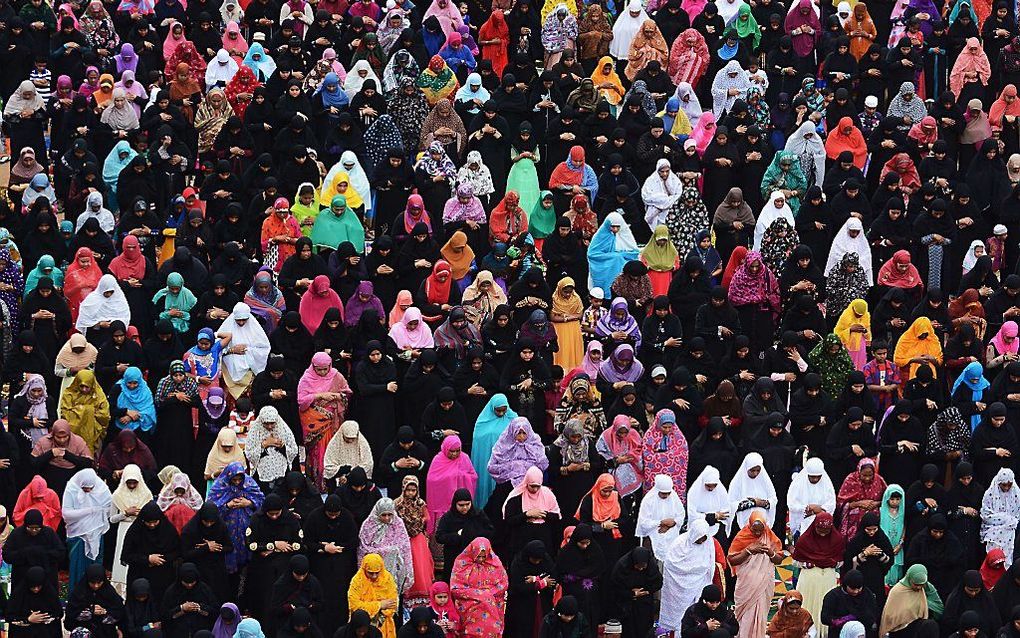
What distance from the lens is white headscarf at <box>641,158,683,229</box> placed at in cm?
2586

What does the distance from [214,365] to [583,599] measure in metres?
4.47

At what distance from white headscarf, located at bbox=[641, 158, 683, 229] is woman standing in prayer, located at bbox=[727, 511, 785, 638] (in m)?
5.33

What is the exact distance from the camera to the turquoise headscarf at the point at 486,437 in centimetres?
2225

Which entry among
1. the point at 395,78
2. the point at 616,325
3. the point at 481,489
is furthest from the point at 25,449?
the point at 395,78

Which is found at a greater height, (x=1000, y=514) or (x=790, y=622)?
(x=1000, y=514)

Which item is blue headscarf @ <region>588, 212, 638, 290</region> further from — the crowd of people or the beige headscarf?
the beige headscarf

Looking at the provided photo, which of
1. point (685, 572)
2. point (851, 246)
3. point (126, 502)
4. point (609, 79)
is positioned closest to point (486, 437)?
point (685, 572)

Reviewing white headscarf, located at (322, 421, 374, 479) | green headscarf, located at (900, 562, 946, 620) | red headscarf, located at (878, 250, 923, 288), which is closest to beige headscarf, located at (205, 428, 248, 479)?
white headscarf, located at (322, 421, 374, 479)

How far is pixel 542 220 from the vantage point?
84.9 feet

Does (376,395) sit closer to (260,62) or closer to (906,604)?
(906,604)

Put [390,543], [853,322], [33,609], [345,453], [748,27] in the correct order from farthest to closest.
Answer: [748,27], [853,322], [345,453], [390,543], [33,609]

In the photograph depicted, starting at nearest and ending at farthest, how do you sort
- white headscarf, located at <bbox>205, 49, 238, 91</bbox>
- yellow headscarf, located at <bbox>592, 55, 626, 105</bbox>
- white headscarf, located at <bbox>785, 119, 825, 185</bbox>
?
white headscarf, located at <bbox>785, 119, 825, 185</bbox>, white headscarf, located at <bbox>205, 49, 238, 91</bbox>, yellow headscarf, located at <bbox>592, 55, 626, 105</bbox>

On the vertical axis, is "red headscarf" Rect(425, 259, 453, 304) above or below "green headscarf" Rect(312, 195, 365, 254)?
below

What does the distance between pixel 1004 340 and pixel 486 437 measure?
5.22m
